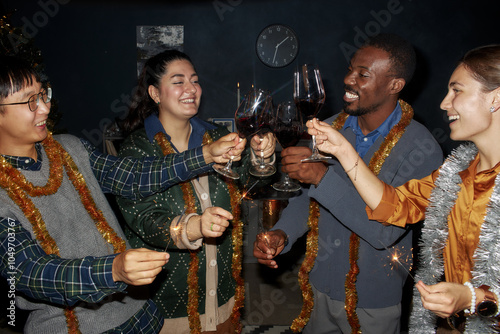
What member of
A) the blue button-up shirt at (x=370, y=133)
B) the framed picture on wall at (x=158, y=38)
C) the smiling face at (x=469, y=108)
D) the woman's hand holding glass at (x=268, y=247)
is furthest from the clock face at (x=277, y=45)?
the smiling face at (x=469, y=108)

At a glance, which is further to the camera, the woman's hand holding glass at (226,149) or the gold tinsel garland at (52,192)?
the woman's hand holding glass at (226,149)

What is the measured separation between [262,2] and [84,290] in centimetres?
563

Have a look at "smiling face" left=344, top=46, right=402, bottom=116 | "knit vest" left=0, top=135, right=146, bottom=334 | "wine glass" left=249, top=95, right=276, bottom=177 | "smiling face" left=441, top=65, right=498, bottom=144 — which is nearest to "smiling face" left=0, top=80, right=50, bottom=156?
"knit vest" left=0, top=135, right=146, bottom=334

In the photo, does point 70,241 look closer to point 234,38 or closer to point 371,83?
point 371,83

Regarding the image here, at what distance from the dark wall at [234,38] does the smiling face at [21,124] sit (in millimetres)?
4787

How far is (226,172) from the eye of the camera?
156cm

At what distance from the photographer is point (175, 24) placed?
5895 mm

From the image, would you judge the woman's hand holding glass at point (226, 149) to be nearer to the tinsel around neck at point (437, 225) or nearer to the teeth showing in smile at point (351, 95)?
the teeth showing in smile at point (351, 95)

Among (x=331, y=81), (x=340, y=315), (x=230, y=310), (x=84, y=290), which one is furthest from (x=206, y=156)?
(x=331, y=81)

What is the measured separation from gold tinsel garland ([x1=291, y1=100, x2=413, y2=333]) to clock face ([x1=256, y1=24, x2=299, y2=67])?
13.3 feet

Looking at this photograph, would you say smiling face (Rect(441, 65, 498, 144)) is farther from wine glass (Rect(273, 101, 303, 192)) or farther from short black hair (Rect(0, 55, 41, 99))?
short black hair (Rect(0, 55, 41, 99))

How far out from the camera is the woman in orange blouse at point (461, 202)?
121 centimetres

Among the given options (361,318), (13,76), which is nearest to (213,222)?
(13,76)

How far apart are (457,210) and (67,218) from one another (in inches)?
62.5
